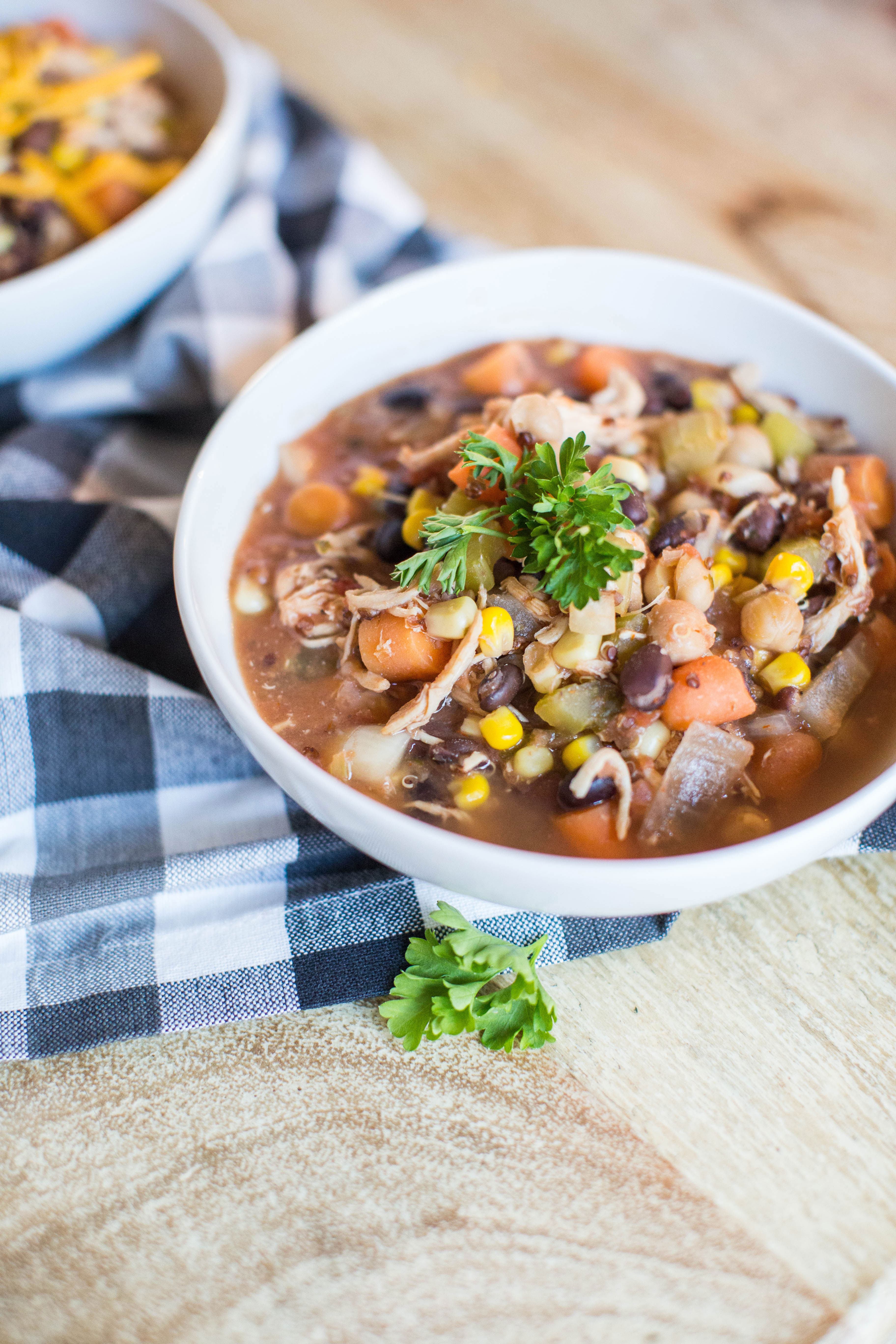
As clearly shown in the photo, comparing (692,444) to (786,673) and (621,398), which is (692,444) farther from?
(786,673)

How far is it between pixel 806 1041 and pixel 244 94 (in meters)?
4.02

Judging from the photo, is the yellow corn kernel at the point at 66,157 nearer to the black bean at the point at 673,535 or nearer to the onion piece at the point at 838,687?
the black bean at the point at 673,535

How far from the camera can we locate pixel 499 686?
2582mm

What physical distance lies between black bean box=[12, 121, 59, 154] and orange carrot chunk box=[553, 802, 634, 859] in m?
3.48

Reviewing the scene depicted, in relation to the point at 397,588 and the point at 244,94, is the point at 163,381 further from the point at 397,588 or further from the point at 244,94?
the point at 397,588

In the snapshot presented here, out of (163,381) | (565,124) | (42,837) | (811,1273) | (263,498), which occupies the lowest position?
(42,837)

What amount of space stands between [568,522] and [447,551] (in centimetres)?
31

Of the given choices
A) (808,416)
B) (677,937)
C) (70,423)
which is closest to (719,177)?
Result: (808,416)

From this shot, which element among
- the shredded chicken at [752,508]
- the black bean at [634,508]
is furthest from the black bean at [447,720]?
the shredded chicken at [752,508]

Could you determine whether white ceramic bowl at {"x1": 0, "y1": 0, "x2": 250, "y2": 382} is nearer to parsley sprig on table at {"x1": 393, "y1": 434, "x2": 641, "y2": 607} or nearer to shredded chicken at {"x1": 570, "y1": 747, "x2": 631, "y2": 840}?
parsley sprig on table at {"x1": 393, "y1": 434, "x2": 641, "y2": 607}

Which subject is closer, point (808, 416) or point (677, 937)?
point (677, 937)

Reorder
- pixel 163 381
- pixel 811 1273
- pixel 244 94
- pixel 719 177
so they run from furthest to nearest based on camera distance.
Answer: pixel 719 177, pixel 244 94, pixel 163 381, pixel 811 1273

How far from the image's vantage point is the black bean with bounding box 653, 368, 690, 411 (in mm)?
3260

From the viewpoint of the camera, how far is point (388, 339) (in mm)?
3475
